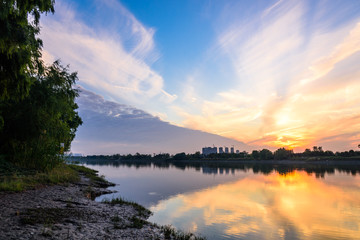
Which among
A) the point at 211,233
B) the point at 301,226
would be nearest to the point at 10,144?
the point at 211,233

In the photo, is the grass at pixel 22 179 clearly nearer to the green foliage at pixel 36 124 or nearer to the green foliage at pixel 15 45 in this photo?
the green foliage at pixel 36 124

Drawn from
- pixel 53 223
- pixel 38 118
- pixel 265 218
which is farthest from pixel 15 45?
pixel 265 218

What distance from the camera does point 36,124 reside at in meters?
21.0

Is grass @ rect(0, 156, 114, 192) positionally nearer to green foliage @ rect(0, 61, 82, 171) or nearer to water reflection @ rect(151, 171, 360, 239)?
green foliage @ rect(0, 61, 82, 171)

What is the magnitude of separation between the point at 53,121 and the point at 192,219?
17.2 m

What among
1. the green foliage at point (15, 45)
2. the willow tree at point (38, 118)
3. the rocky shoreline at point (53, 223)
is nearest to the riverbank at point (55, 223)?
the rocky shoreline at point (53, 223)

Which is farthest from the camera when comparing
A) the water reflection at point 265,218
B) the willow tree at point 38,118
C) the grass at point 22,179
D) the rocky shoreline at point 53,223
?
the willow tree at point 38,118

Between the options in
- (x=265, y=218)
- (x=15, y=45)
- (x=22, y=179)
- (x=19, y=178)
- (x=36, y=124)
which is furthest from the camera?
(x=36, y=124)

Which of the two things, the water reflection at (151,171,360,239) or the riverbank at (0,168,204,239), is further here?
the water reflection at (151,171,360,239)

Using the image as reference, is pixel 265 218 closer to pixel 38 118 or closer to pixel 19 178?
pixel 19 178

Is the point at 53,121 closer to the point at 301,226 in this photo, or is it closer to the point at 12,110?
the point at 12,110

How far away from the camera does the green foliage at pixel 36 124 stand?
20.4 m

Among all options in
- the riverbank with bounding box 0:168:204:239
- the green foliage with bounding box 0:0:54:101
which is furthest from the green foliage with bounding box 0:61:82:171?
the green foliage with bounding box 0:0:54:101

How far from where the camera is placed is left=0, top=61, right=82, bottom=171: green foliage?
2039 centimetres
